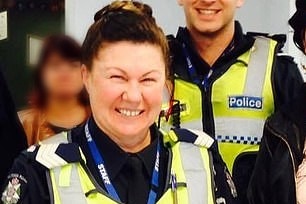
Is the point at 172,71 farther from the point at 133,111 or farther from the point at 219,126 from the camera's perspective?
the point at 133,111

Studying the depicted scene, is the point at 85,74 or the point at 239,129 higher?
the point at 85,74

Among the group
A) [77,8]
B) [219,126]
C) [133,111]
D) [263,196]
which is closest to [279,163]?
[263,196]

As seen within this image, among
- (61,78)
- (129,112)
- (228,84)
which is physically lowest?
(61,78)

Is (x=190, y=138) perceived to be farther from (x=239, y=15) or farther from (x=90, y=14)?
(x=239, y=15)

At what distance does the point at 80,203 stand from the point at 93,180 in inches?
2.0

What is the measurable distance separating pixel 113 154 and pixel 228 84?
1.89 feet

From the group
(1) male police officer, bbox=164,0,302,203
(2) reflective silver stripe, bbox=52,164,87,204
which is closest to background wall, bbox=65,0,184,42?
(1) male police officer, bbox=164,0,302,203

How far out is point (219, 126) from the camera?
1962 mm

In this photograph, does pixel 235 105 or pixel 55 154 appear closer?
pixel 55 154

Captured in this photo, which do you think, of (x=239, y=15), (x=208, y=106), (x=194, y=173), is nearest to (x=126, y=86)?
(x=194, y=173)

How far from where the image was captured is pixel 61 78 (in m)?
2.20

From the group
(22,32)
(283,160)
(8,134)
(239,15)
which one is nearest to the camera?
(283,160)

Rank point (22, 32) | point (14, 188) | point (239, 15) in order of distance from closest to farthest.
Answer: point (14, 188)
point (22, 32)
point (239, 15)

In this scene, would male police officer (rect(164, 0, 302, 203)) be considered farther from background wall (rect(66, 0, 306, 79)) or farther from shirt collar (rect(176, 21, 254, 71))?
background wall (rect(66, 0, 306, 79))
